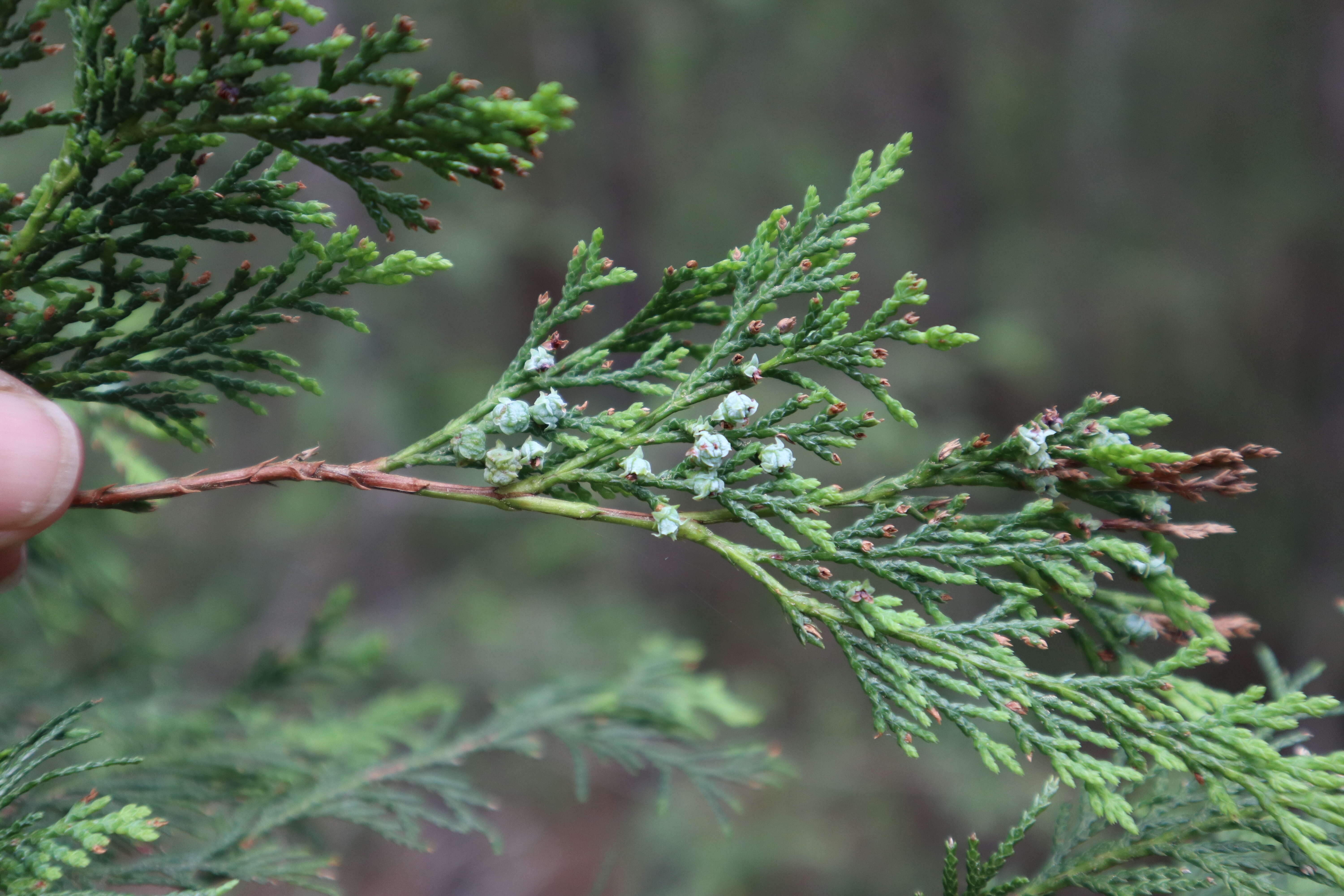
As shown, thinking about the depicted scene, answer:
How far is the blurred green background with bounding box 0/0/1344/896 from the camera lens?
6789 mm

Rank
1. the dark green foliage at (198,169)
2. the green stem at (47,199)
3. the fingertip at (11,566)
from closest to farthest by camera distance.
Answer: the dark green foliage at (198,169), the green stem at (47,199), the fingertip at (11,566)

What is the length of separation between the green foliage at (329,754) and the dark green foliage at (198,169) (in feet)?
2.69

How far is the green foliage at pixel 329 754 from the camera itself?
198cm

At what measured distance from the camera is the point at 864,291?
11859 millimetres

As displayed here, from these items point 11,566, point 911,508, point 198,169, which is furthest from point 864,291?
point 11,566

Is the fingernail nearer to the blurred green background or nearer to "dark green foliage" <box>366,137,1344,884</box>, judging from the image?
"dark green foliage" <box>366,137,1344,884</box>

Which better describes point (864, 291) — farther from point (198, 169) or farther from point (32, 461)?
point (32, 461)

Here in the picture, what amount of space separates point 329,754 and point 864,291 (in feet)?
35.3

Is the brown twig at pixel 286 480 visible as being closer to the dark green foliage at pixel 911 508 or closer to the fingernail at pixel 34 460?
the dark green foliage at pixel 911 508

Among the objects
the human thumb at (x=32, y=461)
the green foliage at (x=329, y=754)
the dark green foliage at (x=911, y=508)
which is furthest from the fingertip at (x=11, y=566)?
the dark green foliage at (x=911, y=508)

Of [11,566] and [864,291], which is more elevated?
[864,291]

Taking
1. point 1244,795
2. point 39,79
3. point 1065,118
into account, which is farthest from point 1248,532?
point 39,79

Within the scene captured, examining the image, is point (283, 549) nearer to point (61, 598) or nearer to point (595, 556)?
point (595, 556)

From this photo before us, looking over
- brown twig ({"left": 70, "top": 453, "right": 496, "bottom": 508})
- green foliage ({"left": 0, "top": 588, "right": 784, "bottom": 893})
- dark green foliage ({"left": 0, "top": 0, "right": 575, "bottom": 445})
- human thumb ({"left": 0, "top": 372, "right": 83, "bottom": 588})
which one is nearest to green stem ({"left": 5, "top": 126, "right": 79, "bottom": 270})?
dark green foliage ({"left": 0, "top": 0, "right": 575, "bottom": 445})
